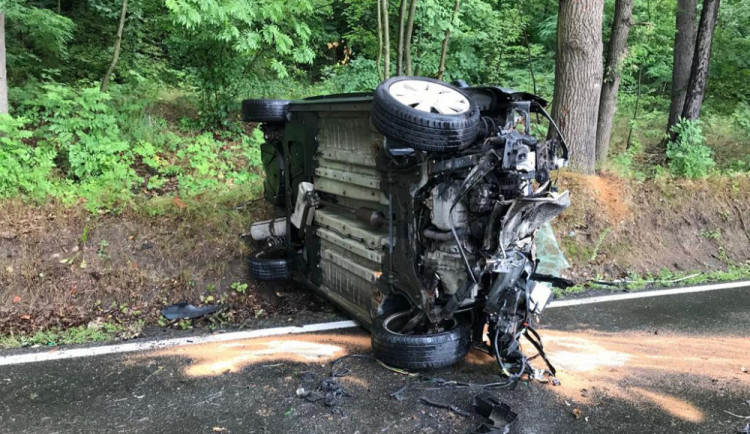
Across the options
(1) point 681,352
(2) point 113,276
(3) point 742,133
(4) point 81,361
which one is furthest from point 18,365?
(3) point 742,133

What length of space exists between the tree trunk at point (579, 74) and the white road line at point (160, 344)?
470 cm

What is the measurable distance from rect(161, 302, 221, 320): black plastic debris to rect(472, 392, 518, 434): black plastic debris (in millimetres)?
2734

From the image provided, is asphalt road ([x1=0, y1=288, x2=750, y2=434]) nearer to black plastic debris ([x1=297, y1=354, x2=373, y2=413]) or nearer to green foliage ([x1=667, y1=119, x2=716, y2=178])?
black plastic debris ([x1=297, y1=354, x2=373, y2=413])

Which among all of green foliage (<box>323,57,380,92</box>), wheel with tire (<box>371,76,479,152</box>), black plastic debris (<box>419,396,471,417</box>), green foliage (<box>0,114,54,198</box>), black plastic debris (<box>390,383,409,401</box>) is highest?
green foliage (<box>323,57,380,92</box>)

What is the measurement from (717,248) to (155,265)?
23.0ft

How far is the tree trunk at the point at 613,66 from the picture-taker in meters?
9.27

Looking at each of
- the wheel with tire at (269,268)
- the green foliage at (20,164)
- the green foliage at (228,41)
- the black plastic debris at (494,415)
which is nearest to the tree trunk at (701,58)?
the green foliage at (228,41)

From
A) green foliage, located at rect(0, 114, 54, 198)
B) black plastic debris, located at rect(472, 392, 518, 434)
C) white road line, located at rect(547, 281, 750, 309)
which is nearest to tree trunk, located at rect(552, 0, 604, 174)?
white road line, located at rect(547, 281, 750, 309)

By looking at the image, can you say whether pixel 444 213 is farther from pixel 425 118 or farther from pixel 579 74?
pixel 579 74

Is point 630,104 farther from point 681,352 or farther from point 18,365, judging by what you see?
point 18,365

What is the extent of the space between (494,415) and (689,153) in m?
7.32

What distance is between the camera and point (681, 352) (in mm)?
4188

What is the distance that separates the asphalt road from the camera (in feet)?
10.3

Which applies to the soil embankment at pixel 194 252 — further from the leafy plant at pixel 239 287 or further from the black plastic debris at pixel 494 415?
the black plastic debris at pixel 494 415
